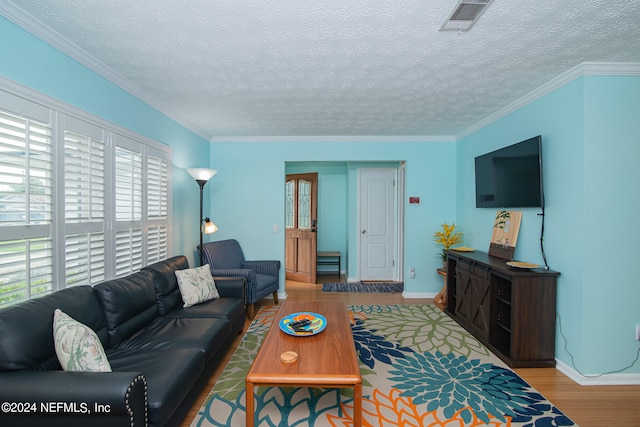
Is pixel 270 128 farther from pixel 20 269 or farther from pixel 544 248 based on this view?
pixel 544 248

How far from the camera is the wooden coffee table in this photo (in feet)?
5.50

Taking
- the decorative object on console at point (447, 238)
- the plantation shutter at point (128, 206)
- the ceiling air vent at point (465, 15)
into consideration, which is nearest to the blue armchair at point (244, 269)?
the plantation shutter at point (128, 206)

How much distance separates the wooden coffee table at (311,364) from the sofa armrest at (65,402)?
2.04 feet

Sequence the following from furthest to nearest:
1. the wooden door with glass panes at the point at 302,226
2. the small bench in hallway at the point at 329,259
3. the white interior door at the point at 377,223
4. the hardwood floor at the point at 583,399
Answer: the small bench in hallway at the point at 329,259
the white interior door at the point at 377,223
the wooden door with glass panes at the point at 302,226
the hardwood floor at the point at 583,399

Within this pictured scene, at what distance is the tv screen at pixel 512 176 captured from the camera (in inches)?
107

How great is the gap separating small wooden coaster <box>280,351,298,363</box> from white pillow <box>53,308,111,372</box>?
3.08ft

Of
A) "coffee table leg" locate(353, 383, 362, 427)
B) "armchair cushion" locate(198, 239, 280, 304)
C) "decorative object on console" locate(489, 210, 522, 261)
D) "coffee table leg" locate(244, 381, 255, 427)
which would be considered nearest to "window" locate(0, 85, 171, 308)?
"armchair cushion" locate(198, 239, 280, 304)

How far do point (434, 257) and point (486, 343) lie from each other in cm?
178

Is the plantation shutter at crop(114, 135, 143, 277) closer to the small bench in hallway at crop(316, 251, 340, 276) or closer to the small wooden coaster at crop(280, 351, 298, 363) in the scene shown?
→ the small wooden coaster at crop(280, 351, 298, 363)

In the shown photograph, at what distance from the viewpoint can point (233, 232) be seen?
466cm

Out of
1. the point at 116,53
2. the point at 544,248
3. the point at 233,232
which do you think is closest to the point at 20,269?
the point at 116,53

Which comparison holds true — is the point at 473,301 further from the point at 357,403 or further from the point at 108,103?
the point at 108,103

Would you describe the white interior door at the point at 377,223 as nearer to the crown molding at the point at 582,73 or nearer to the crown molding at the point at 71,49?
the crown molding at the point at 582,73

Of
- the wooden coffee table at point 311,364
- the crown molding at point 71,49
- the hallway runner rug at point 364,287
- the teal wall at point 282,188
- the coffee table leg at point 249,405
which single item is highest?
the crown molding at point 71,49
